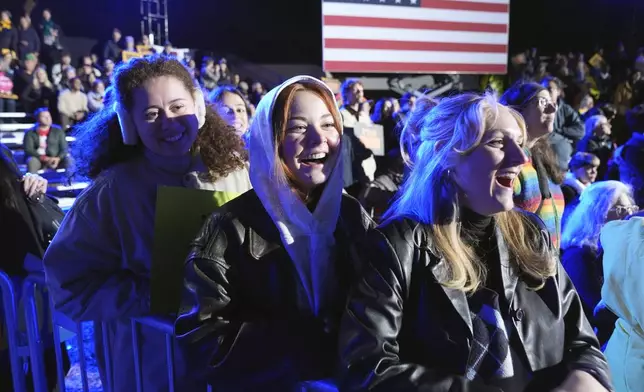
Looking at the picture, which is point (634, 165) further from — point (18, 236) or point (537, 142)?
point (18, 236)

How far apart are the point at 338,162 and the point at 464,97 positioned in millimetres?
346

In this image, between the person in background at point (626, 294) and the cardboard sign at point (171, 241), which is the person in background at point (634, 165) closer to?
the person in background at point (626, 294)

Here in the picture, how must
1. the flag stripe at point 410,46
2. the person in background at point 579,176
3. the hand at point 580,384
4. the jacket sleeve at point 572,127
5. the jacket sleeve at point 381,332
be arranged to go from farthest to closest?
1. the flag stripe at point 410,46
2. the jacket sleeve at point 572,127
3. the person in background at point 579,176
4. the hand at point 580,384
5. the jacket sleeve at point 381,332

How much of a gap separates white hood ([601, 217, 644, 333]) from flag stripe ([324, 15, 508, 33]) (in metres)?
6.41

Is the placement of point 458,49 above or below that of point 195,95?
above

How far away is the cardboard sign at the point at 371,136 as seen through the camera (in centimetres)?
520

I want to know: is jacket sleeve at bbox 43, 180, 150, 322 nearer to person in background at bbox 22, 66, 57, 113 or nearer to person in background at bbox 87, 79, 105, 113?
person in background at bbox 87, 79, 105, 113

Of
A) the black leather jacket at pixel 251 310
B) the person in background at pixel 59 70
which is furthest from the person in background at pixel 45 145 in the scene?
the black leather jacket at pixel 251 310

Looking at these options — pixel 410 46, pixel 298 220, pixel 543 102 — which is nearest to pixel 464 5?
pixel 410 46

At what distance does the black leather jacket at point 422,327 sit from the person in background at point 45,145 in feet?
25.1

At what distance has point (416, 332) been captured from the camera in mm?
1314

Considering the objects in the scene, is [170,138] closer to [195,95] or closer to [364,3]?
[195,95]

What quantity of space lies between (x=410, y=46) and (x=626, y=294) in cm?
725

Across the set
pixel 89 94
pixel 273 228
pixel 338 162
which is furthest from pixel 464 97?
pixel 89 94
